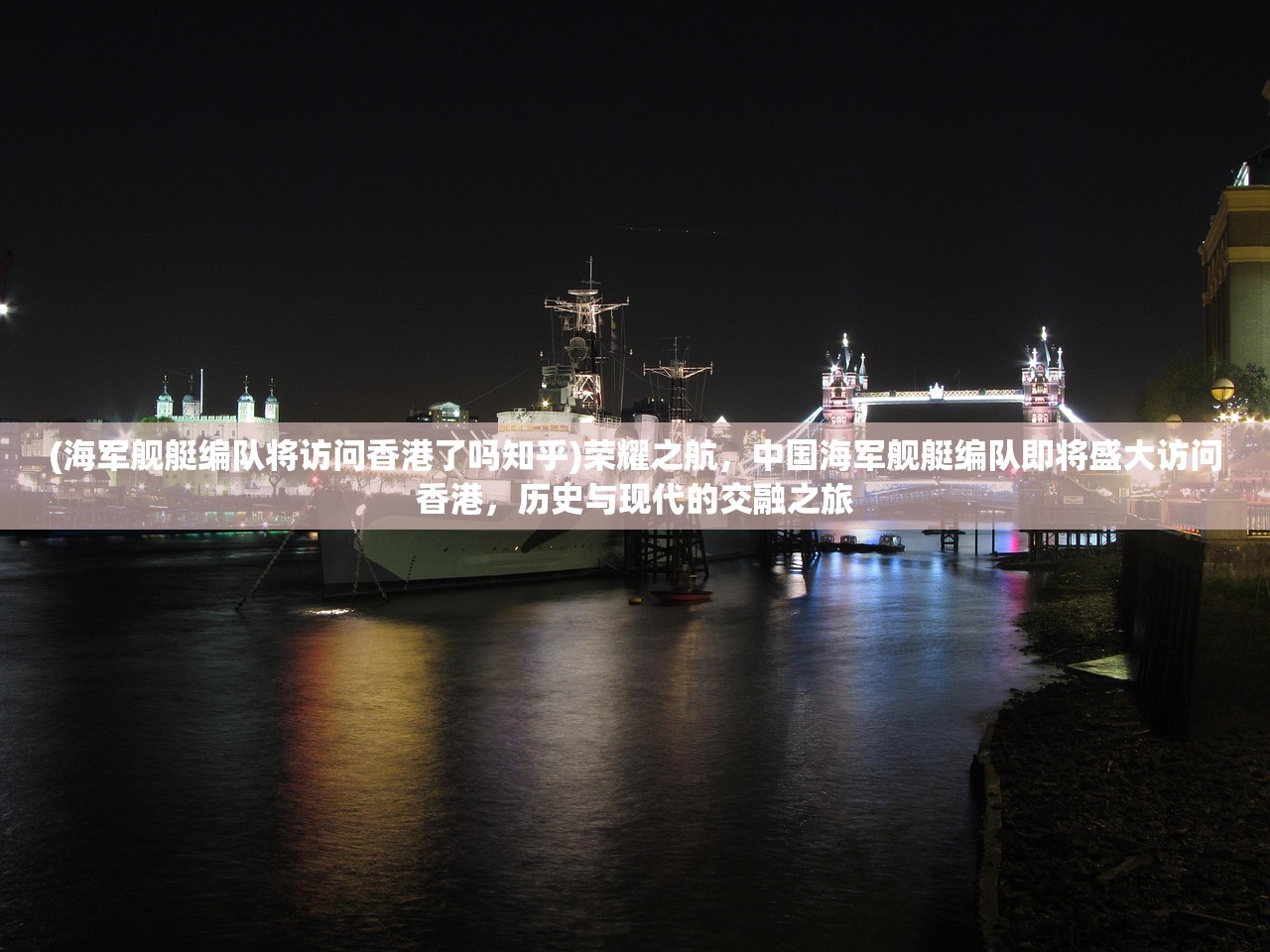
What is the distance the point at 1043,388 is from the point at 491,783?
111m

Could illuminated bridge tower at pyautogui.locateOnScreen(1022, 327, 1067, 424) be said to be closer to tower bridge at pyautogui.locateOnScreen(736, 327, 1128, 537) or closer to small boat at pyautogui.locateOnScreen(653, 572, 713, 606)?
tower bridge at pyautogui.locateOnScreen(736, 327, 1128, 537)

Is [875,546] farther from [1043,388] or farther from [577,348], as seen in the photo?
[1043,388]

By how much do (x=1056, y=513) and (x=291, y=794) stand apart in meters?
42.2

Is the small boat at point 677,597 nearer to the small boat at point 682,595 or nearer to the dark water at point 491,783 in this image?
the small boat at point 682,595

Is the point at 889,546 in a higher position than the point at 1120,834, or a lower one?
higher

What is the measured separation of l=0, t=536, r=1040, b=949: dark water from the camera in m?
8.97

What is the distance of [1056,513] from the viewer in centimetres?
4825

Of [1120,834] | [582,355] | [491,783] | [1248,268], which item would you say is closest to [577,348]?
[582,355]

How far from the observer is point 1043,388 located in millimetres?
114000

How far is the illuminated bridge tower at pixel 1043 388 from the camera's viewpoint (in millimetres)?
113188

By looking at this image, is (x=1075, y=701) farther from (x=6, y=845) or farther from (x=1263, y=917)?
(x=6, y=845)

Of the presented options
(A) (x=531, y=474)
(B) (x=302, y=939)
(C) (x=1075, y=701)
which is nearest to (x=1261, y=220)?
(A) (x=531, y=474)

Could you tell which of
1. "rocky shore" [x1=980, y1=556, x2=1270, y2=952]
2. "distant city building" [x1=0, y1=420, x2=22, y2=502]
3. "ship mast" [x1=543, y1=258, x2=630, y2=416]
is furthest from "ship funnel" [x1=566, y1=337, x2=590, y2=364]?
"distant city building" [x1=0, y1=420, x2=22, y2=502]

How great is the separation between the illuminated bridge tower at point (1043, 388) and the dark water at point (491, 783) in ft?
307
